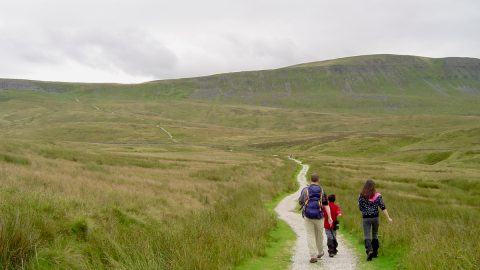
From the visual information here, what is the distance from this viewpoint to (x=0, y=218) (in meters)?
8.66

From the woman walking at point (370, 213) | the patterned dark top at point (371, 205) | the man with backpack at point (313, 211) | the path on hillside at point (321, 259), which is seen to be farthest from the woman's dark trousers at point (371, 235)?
the man with backpack at point (313, 211)

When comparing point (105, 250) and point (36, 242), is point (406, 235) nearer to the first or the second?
point (105, 250)

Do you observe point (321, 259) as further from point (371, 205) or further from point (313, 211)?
point (371, 205)

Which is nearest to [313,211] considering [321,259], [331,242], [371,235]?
[331,242]

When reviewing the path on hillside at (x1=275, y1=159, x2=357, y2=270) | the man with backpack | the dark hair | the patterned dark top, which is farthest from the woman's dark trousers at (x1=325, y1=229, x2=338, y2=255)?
the dark hair

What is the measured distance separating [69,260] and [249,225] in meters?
7.92

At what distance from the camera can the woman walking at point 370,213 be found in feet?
40.7

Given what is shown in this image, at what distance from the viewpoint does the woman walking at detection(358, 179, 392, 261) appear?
12.4 metres

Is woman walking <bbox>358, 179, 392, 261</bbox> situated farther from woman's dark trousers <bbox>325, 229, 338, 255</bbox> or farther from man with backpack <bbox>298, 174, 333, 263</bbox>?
man with backpack <bbox>298, 174, 333, 263</bbox>

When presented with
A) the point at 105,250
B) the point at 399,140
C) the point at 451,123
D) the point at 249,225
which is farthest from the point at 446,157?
the point at 451,123

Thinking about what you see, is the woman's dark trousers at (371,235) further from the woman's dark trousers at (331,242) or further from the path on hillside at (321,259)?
the woman's dark trousers at (331,242)

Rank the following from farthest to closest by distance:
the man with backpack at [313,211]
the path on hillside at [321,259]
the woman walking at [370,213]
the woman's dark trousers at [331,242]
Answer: the woman's dark trousers at [331,242] < the woman walking at [370,213] < the man with backpack at [313,211] < the path on hillside at [321,259]

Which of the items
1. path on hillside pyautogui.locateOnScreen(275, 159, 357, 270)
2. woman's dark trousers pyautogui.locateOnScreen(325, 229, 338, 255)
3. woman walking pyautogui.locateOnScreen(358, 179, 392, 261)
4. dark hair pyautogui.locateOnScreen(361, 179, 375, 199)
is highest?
dark hair pyautogui.locateOnScreen(361, 179, 375, 199)

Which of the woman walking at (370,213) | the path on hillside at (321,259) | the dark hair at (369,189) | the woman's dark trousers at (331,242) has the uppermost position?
the dark hair at (369,189)
